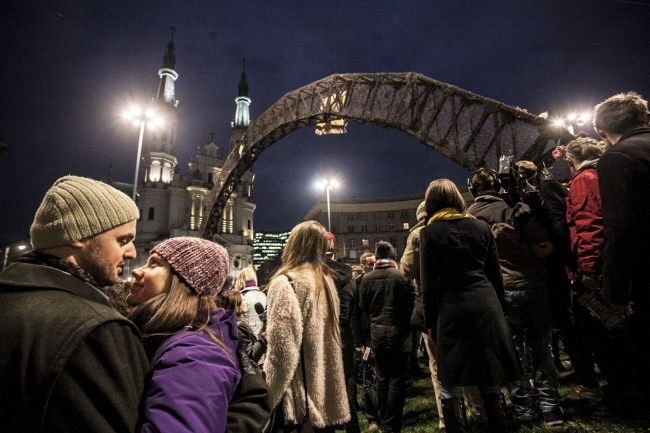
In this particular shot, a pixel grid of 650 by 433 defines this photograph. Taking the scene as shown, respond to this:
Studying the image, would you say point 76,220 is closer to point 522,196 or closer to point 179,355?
point 179,355

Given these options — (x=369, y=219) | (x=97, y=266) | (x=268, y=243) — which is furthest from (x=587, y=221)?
(x=369, y=219)

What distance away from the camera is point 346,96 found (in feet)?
44.4

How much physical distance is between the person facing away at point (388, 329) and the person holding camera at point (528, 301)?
125cm

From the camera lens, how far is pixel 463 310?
2754mm

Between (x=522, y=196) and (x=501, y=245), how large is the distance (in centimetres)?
60

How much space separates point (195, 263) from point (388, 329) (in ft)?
10.3

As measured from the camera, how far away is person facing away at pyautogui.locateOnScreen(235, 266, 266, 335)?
5.21 meters

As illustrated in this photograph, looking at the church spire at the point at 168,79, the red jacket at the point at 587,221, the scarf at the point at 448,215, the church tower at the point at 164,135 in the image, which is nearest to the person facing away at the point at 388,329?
the scarf at the point at 448,215

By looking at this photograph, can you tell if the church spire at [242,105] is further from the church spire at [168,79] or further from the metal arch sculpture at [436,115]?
the metal arch sculpture at [436,115]

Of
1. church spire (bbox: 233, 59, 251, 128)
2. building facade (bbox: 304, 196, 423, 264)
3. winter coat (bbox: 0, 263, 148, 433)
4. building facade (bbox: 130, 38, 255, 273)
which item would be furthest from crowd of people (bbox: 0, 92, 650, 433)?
church spire (bbox: 233, 59, 251, 128)

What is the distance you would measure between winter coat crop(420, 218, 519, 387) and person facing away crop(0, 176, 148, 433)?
2.38 m

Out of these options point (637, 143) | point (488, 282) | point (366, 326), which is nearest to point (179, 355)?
point (488, 282)

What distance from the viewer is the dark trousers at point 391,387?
3.91 m

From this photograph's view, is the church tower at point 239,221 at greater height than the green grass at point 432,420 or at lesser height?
greater
